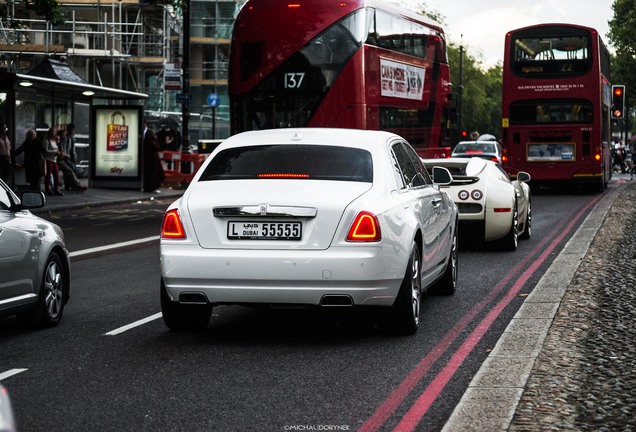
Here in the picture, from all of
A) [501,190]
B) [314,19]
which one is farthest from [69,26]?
[501,190]

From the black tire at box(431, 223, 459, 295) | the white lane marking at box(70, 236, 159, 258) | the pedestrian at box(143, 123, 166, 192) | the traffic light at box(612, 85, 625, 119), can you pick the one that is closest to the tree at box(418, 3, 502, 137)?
the traffic light at box(612, 85, 625, 119)

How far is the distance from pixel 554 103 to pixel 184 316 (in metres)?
25.3

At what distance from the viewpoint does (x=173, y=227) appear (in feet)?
27.3

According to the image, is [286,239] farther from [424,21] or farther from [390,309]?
[424,21]

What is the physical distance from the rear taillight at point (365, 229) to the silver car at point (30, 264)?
2.33 m

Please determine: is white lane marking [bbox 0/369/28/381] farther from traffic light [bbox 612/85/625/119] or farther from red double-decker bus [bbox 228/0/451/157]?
traffic light [bbox 612/85/625/119]

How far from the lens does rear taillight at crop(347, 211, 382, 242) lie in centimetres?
810

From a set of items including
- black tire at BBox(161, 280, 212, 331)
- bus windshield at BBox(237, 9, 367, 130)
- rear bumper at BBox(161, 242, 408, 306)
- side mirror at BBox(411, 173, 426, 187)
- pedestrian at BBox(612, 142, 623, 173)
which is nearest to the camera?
rear bumper at BBox(161, 242, 408, 306)

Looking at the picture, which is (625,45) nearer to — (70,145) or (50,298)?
(70,145)

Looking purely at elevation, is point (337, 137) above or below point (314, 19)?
below

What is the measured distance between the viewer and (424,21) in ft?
91.6

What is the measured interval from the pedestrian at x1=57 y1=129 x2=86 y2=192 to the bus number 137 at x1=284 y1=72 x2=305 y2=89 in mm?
9871

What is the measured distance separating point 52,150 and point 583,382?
23981 mm

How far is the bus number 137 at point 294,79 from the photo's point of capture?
72.1ft
